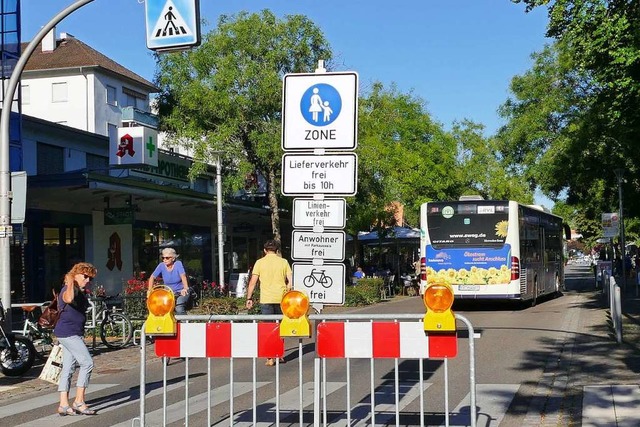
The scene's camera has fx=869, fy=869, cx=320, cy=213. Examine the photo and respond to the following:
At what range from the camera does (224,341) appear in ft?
23.2

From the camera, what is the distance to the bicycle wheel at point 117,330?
15.7 metres

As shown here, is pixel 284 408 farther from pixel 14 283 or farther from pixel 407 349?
pixel 14 283

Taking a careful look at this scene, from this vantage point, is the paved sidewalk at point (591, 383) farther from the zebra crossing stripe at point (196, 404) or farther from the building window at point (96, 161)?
the building window at point (96, 161)

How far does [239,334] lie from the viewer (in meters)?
7.08


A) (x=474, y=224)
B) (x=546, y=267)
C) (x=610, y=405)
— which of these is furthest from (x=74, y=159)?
(x=610, y=405)

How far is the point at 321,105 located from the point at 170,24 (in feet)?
14.9

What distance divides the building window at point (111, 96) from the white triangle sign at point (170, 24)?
126 ft

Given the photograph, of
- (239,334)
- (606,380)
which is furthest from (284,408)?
(606,380)

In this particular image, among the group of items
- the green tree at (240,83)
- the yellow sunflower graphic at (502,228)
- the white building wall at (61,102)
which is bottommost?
the yellow sunflower graphic at (502,228)

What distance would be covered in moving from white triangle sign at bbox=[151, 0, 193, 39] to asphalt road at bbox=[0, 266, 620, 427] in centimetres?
462

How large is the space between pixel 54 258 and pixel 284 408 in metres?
19.7

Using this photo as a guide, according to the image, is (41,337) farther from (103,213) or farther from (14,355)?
(103,213)

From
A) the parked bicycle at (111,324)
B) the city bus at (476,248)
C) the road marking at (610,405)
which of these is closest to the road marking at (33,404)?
the parked bicycle at (111,324)

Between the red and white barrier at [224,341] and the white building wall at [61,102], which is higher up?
the white building wall at [61,102]
